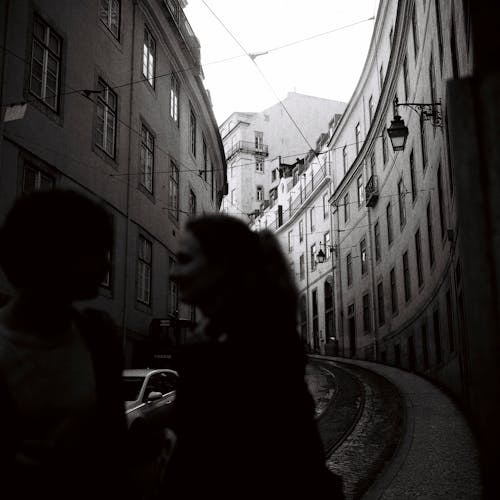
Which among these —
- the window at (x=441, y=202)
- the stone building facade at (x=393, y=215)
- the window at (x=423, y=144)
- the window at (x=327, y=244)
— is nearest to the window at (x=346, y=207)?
the stone building facade at (x=393, y=215)

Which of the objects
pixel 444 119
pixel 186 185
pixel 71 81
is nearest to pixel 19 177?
pixel 71 81

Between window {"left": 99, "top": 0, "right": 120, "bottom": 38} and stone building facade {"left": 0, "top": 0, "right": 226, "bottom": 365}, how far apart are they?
0.12ft

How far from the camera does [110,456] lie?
5.79 feet

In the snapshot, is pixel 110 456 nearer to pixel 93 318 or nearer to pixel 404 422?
pixel 93 318

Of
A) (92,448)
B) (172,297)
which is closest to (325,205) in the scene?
(172,297)

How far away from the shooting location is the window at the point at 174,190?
21.6 m

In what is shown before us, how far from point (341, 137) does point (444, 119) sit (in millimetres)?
21895

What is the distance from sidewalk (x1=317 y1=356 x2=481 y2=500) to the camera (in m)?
6.84

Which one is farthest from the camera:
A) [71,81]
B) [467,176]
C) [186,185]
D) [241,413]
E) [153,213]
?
[186,185]

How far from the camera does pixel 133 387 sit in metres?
9.43

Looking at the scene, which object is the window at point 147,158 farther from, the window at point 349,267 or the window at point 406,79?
the window at point 349,267

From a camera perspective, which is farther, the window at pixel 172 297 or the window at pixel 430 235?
the window at pixel 172 297

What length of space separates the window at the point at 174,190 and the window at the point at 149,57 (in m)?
3.24

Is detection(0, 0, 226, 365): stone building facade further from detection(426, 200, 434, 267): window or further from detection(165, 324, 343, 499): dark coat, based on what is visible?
detection(165, 324, 343, 499): dark coat
